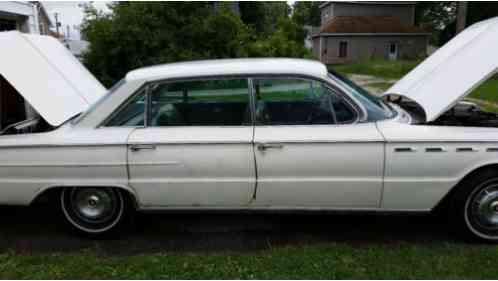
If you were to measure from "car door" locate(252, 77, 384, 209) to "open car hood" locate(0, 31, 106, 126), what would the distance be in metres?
2.00

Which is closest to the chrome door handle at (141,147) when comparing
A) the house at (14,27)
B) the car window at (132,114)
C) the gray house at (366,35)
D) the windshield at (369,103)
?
the car window at (132,114)

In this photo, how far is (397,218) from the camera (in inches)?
165

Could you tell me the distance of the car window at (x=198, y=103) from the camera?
11.9 ft

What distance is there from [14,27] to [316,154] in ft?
30.9

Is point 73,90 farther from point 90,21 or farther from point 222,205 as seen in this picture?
point 90,21

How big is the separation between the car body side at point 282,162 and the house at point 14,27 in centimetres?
139

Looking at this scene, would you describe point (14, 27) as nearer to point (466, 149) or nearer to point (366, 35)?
point (466, 149)

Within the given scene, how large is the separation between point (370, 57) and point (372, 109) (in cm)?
3137

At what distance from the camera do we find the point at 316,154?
338 centimetres

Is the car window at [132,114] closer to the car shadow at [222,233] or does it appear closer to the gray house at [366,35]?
the car shadow at [222,233]

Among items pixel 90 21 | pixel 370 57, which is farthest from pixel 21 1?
pixel 370 57

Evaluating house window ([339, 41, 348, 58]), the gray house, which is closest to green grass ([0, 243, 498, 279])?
the gray house

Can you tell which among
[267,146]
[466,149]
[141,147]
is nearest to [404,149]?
[466,149]

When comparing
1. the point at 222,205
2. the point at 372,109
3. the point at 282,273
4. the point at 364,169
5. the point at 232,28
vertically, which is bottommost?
the point at 282,273
